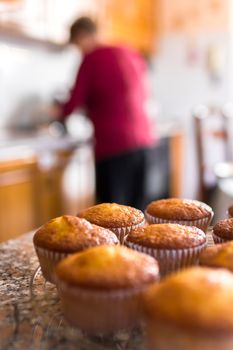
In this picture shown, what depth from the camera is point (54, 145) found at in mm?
2859

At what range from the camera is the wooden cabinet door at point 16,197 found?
2.61 metres

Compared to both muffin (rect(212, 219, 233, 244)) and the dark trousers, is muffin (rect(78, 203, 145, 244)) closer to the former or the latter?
muffin (rect(212, 219, 233, 244))

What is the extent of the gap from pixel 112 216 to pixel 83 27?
6.03 ft

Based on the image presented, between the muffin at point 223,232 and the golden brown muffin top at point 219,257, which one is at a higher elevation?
the golden brown muffin top at point 219,257

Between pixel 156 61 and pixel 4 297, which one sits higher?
pixel 156 61

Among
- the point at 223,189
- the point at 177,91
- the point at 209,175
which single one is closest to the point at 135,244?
the point at 223,189

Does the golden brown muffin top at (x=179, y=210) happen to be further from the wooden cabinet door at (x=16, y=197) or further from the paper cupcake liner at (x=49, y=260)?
the wooden cabinet door at (x=16, y=197)

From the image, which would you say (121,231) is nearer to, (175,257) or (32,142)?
(175,257)

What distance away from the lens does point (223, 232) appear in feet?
3.24

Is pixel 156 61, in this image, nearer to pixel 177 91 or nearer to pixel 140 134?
pixel 177 91

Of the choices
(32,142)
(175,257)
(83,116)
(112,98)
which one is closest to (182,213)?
(175,257)

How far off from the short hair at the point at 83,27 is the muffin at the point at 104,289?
2.09 metres

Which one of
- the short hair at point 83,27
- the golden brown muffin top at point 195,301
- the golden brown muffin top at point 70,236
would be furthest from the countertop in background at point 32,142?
the golden brown muffin top at point 195,301

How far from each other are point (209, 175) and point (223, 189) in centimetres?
39
